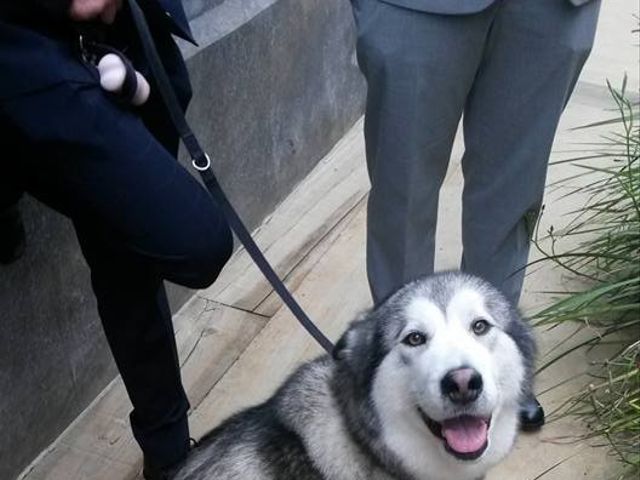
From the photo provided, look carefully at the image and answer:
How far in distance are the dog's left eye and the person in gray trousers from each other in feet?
1.00

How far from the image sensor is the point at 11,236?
2.49 metres

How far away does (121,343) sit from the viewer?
7.43ft

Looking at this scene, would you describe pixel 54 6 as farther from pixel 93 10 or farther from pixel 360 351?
pixel 360 351

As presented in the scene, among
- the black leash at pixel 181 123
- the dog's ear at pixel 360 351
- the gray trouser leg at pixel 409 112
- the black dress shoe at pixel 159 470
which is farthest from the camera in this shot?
the black dress shoe at pixel 159 470

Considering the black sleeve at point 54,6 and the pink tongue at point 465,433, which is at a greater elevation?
the black sleeve at point 54,6

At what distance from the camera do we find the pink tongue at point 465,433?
6.85ft

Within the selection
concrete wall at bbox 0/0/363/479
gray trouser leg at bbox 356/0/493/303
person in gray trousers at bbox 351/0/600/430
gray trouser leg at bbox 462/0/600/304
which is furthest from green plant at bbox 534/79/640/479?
concrete wall at bbox 0/0/363/479

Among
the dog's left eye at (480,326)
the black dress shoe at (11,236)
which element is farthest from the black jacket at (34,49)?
the dog's left eye at (480,326)

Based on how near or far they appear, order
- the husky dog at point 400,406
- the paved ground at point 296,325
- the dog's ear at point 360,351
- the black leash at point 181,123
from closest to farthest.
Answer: the black leash at point 181,123, the husky dog at point 400,406, the dog's ear at point 360,351, the paved ground at point 296,325

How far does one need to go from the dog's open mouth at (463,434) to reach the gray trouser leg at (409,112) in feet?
1.86

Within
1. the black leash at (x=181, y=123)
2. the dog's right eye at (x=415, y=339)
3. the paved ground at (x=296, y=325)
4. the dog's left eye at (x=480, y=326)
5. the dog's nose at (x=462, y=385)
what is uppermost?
the black leash at (x=181, y=123)

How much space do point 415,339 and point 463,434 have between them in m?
0.24

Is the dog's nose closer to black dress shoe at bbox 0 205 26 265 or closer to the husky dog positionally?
the husky dog

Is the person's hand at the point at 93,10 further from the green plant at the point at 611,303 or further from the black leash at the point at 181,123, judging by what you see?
the green plant at the point at 611,303
